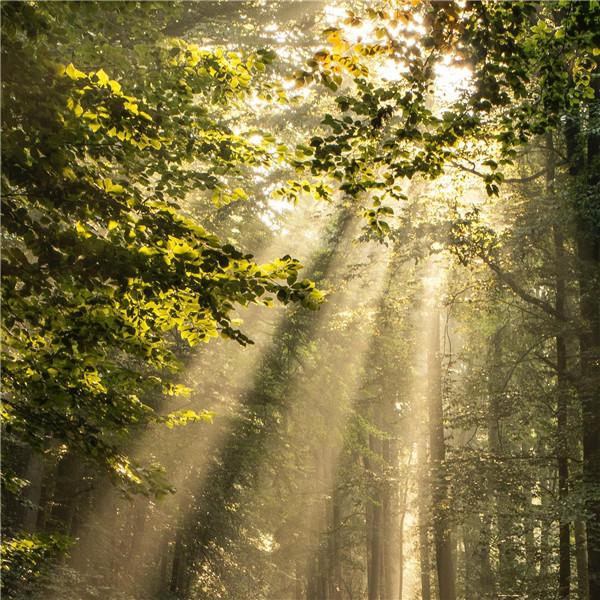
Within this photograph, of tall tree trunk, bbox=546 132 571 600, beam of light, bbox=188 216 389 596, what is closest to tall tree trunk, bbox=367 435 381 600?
beam of light, bbox=188 216 389 596

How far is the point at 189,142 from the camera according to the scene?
5016mm

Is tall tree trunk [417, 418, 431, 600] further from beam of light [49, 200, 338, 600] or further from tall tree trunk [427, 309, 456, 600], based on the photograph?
beam of light [49, 200, 338, 600]

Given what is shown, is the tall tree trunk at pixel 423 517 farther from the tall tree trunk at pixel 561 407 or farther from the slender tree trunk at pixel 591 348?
the slender tree trunk at pixel 591 348

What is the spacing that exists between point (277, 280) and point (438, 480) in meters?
9.71

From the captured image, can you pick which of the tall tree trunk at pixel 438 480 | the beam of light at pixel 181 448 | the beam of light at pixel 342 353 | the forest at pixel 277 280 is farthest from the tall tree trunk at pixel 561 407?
the beam of light at pixel 181 448

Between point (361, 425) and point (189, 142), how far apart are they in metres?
15.0

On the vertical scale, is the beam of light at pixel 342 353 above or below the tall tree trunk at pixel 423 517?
above

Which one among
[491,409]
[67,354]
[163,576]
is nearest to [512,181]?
[491,409]

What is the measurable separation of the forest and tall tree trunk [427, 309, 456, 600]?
0.30 feet

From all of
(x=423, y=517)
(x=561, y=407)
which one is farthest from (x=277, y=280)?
(x=423, y=517)

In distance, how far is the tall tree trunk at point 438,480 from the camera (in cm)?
1317

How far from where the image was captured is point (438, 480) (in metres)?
13.2

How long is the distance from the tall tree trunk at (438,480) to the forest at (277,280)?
9 centimetres

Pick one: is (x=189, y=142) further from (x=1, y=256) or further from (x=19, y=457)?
(x=19, y=457)
